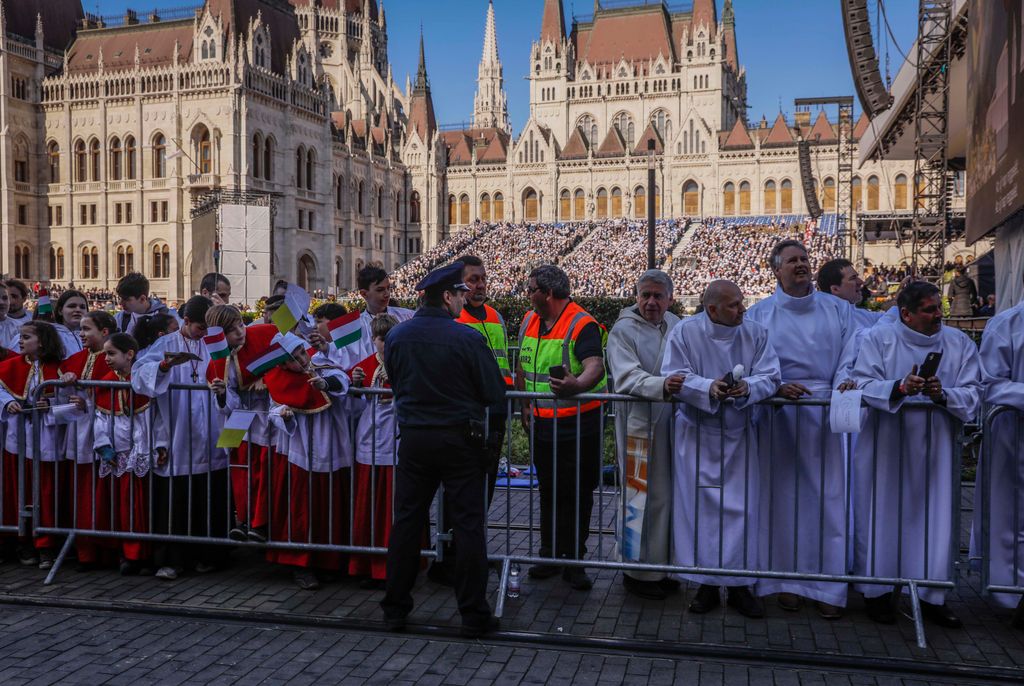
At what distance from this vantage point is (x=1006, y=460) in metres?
5.40

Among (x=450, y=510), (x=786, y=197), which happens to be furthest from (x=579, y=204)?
(x=450, y=510)

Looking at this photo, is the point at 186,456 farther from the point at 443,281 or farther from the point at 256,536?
the point at 443,281

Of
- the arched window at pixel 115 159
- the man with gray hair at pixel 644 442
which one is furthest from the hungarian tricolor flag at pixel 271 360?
the arched window at pixel 115 159

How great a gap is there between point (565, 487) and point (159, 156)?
172ft

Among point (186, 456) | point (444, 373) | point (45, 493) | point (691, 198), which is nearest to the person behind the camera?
point (444, 373)

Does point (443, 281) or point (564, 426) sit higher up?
point (443, 281)

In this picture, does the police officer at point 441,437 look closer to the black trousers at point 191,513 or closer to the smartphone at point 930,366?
the black trousers at point 191,513

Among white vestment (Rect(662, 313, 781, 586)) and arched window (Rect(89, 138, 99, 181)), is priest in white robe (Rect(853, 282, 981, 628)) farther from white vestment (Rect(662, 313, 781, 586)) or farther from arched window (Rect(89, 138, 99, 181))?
arched window (Rect(89, 138, 99, 181))

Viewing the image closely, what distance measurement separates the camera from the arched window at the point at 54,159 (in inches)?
2122

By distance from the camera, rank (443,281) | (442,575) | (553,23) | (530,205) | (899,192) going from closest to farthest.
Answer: (443,281), (442,575), (899,192), (530,205), (553,23)

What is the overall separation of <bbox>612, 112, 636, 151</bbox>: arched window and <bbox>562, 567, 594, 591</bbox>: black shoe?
256 ft

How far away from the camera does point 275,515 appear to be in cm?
632

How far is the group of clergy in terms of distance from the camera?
531 cm

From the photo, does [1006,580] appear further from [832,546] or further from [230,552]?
[230,552]
